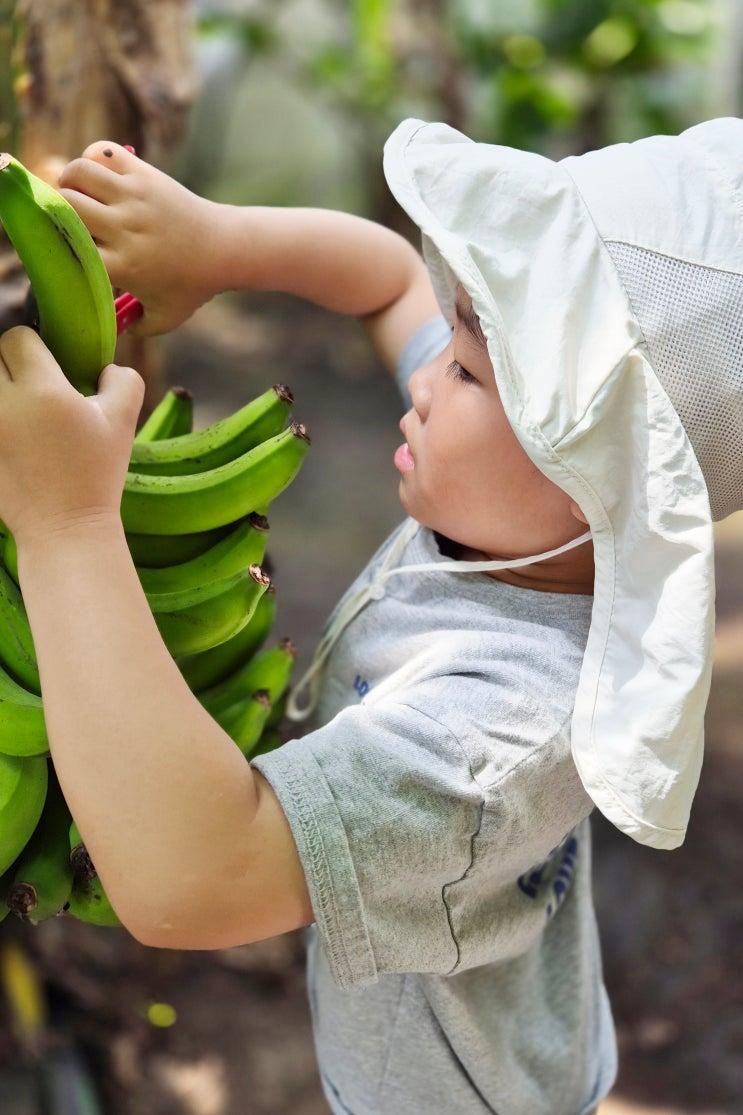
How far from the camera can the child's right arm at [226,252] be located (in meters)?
1.01

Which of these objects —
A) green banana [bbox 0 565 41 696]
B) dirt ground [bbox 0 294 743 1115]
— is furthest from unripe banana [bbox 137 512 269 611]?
dirt ground [bbox 0 294 743 1115]

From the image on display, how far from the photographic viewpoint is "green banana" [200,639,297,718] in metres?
1.06

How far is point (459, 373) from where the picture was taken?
0.92 metres

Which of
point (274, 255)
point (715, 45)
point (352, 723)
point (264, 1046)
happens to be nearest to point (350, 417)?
point (715, 45)

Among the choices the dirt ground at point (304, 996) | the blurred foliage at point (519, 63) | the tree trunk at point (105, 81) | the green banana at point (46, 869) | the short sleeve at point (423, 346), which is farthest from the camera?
the blurred foliage at point (519, 63)

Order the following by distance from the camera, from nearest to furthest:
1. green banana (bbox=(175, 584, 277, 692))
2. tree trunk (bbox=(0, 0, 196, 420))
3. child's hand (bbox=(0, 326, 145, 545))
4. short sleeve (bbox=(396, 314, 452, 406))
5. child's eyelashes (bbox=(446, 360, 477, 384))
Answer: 1. child's hand (bbox=(0, 326, 145, 545))
2. child's eyelashes (bbox=(446, 360, 477, 384))
3. green banana (bbox=(175, 584, 277, 692))
4. short sleeve (bbox=(396, 314, 452, 406))
5. tree trunk (bbox=(0, 0, 196, 420))

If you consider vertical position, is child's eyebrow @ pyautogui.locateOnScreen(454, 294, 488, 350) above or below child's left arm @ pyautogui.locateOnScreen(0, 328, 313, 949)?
above

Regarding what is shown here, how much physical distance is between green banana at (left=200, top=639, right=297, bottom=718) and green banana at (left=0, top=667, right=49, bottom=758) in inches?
9.5

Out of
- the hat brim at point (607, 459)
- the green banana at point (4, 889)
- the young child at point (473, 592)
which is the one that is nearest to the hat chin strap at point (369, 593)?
the young child at point (473, 592)

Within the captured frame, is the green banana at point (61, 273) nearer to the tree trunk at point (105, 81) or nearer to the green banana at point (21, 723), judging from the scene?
the green banana at point (21, 723)

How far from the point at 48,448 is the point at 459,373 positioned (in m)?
0.36

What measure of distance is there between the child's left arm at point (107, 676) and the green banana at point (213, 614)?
127 mm

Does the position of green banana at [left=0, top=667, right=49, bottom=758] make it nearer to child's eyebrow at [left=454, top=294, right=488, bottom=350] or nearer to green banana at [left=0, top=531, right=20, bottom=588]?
green banana at [left=0, top=531, right=20, bottom=588]

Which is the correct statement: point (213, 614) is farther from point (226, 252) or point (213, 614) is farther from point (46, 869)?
point (226, 252)
